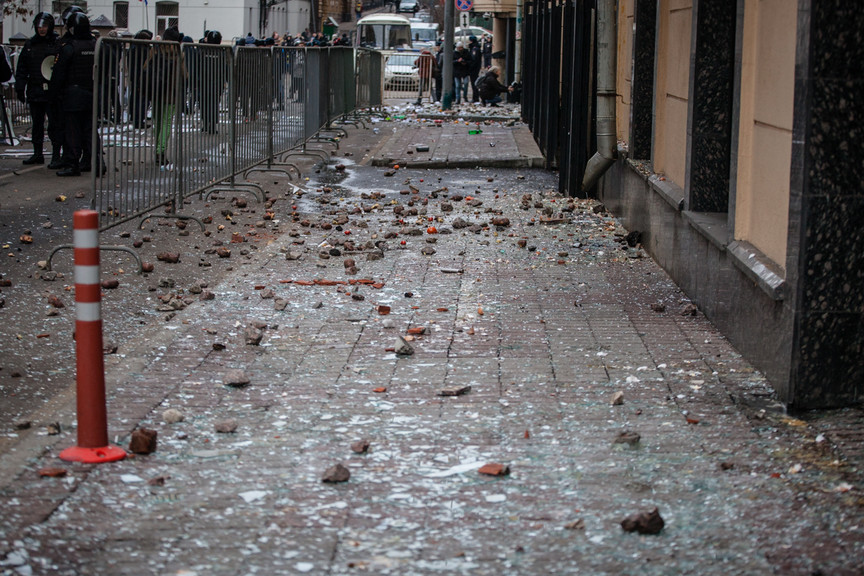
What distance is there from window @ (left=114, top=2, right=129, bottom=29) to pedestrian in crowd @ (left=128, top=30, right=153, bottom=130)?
156ft

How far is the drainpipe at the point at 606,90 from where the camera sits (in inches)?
449

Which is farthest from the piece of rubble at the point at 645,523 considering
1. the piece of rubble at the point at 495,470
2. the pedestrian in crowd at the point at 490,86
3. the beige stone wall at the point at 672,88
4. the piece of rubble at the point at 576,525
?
the pedestrian in crowd at the point at 490,86

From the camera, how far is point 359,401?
534 cm

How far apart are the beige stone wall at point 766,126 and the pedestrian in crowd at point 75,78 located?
29.6ft

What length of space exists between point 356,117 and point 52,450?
21.2 metres

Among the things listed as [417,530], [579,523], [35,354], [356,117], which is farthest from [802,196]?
[356,117]

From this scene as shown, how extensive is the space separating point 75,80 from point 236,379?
8922 mm

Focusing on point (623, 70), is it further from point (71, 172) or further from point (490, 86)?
point (490, 86)

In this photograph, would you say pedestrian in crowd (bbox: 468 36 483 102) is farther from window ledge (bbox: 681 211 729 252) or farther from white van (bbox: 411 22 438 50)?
window ledge (bbox: 681 211 729 252)

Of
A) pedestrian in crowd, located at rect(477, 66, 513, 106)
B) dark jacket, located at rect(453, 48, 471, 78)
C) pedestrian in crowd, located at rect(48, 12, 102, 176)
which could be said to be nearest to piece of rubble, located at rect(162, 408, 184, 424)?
pedestrian in crowd, located at rect(48, 12, 102, 176)

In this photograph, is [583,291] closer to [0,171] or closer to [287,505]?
[287,505]

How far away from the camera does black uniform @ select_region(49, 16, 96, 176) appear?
43.7ft

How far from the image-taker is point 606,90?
37.8 ft

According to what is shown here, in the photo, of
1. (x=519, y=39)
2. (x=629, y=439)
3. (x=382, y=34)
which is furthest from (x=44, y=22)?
(x=382, y=34)
